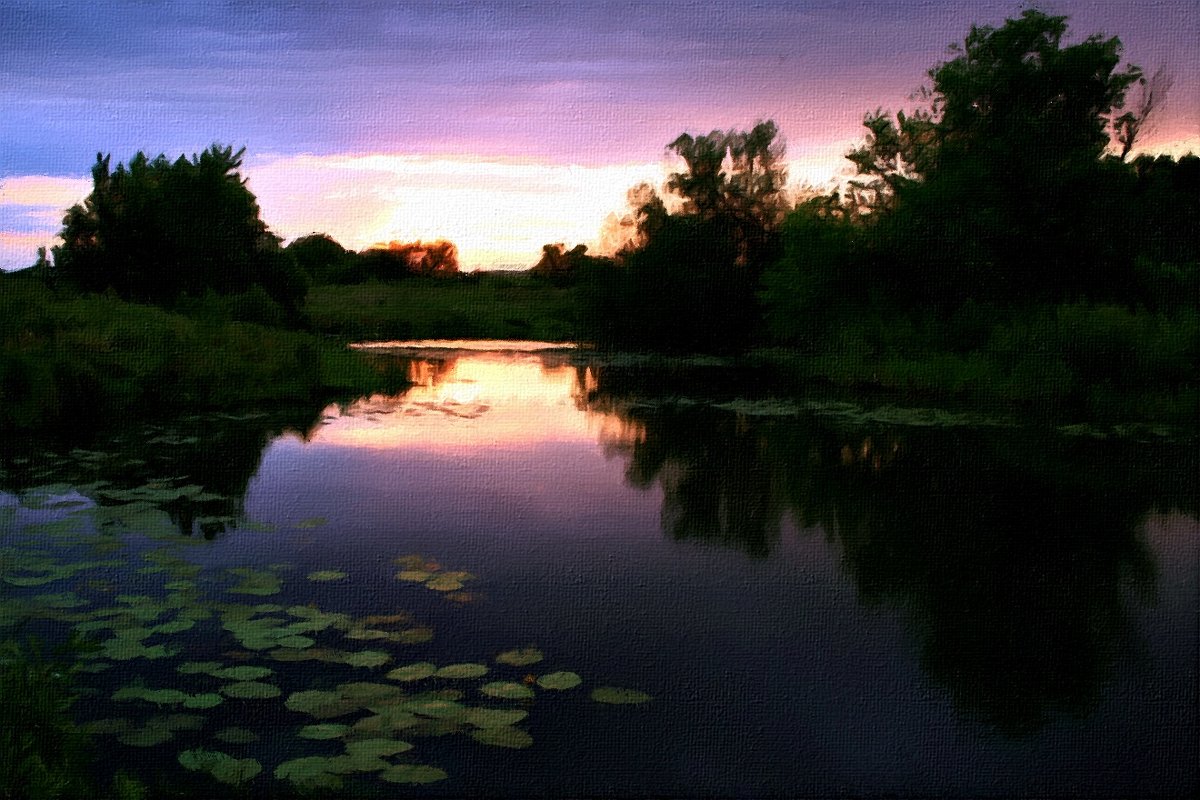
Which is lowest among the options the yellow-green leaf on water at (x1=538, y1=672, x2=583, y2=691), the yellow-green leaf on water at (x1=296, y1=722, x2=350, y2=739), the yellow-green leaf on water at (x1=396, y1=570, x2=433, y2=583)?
the yellow-green leaf on water at (x1=538, y1=672, x2=583, y2=691)

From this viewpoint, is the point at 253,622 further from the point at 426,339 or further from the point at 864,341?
the point at 426,339

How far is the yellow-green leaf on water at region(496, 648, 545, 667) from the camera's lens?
4.99 metres

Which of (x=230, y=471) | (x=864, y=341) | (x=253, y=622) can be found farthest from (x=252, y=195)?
(x=253, y=622)

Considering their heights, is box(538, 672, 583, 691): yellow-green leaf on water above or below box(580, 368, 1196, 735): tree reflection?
above

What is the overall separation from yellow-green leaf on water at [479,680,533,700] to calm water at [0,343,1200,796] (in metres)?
0.04

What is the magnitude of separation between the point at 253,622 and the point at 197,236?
2658 cm

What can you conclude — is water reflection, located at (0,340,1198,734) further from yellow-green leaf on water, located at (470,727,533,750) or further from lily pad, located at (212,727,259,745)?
lily pad, located at (212,727,259,745)

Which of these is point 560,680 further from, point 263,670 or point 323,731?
point 263,670

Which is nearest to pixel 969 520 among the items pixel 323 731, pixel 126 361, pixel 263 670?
pixel 263 670

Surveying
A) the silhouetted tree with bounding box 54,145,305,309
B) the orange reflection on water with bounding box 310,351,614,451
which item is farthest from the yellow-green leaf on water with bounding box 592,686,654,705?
the silhouetted tree with bounding box 54,145,305,309

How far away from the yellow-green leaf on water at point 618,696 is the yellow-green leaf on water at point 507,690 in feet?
1.08

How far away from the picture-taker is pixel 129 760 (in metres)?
3.86

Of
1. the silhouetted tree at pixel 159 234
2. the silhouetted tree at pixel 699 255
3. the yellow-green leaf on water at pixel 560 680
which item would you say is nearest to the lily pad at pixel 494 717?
the yellow-green leaf on water at pixel 560 680

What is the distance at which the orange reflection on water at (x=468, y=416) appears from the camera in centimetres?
1362
